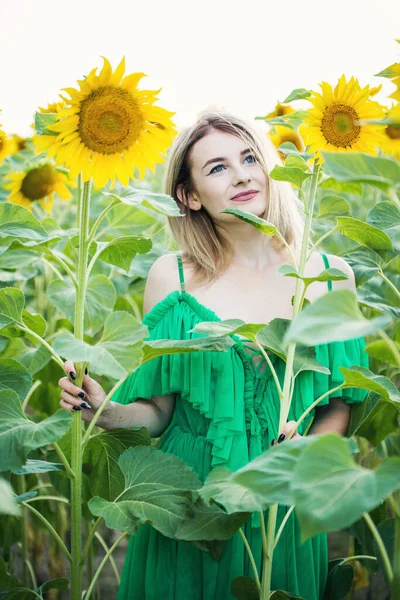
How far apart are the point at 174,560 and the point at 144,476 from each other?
0.98 feet

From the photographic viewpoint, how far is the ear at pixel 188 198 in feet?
4.77

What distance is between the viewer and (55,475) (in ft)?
4.98

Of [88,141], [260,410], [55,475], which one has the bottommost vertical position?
[55,475]

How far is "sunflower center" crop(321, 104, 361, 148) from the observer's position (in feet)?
3.55

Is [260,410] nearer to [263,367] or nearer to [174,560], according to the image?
[263,367]

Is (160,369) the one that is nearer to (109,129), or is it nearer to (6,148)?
(109,129)

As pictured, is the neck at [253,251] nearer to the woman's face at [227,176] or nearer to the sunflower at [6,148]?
the woman's face at [227,176]

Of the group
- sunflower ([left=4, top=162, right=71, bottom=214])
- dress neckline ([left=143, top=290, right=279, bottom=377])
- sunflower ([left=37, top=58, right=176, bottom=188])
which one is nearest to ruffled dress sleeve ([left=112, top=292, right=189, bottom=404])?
Answer: dress neckline ([left=143, top=290, right=279, bottom=377])

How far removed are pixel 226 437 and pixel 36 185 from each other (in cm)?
85

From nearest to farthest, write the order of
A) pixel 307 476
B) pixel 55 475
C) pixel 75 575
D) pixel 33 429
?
pixel 307 476, pixel 33 429, pixel 75 575, pixel 55 475

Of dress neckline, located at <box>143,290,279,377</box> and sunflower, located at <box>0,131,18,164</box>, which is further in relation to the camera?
sunflower, located at <box>0,131,18,164</box>

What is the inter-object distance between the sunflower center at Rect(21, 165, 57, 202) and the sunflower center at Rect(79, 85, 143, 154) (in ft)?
2.38

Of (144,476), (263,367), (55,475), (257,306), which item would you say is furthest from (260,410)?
(55,475)

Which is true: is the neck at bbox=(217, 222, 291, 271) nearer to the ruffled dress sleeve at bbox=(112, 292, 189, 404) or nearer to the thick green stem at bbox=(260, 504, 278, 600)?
the ruffled dress sleeve at bbox=(112, 292, 189, 404)
